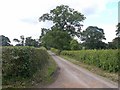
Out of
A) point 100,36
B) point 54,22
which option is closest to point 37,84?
point 54,22

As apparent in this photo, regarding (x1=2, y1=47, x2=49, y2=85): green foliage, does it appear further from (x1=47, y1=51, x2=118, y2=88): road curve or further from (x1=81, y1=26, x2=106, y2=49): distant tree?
(x1=81, y1=26, x2=106, y2=49): distant tree

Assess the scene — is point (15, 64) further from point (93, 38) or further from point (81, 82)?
point (93, 38)

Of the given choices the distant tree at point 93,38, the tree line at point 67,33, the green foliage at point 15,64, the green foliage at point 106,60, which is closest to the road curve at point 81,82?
the green foliage at point 15,64


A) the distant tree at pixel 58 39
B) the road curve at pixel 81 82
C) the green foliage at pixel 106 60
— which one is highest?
the distant tree at pixel 58 39

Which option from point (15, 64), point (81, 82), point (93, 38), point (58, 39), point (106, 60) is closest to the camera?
point (15, 64)

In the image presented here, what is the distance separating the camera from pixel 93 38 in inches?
3866

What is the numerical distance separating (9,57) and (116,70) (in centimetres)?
1119

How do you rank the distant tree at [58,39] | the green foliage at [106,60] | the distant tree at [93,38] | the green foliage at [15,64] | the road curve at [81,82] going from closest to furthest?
the green foliage at [15,64] < the road curve at [81,82] < the green foliage at [106,60] < the distant tree at [58,39] < the distant tree at [93,38]

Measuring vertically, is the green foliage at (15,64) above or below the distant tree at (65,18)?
below

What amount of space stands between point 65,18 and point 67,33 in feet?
28.1

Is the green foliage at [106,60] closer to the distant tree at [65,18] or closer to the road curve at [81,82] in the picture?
the road curve at [81,82]

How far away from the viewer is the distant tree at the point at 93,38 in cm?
9431

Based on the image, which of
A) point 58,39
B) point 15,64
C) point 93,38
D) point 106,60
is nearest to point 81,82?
point 15,64

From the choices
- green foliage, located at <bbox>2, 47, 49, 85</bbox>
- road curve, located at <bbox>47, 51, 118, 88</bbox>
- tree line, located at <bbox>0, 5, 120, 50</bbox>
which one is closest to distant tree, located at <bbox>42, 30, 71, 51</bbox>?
tree line, located at <bbox>0, 5, 120, 50</bbox>
